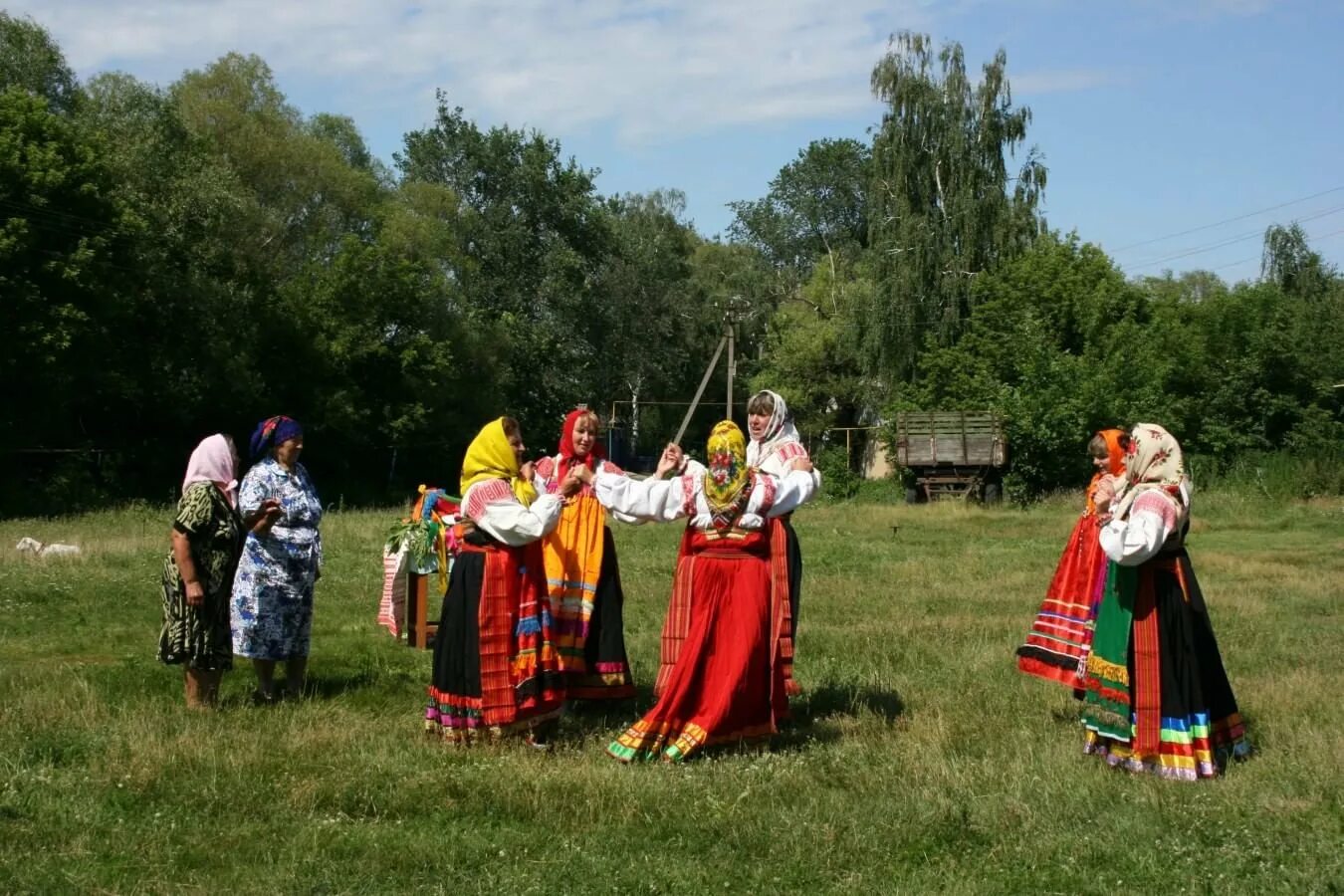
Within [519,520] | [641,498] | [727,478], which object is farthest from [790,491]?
[519,520]

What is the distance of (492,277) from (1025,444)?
24.8 m

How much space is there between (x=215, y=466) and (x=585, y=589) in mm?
2218

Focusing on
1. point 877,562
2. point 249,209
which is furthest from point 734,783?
point 249,209

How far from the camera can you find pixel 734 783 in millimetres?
6590

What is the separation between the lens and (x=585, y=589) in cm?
823

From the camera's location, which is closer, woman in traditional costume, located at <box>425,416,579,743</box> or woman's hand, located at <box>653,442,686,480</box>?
woman in traditional costume, located at <box>425,416,579,743</box>

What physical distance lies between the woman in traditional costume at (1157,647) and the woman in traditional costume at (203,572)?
477 cm

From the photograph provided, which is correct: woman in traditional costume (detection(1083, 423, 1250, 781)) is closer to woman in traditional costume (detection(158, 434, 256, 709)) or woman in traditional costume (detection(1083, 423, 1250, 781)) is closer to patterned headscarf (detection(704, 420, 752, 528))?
patterned headscarf (detection(704, 420, 752, 528))

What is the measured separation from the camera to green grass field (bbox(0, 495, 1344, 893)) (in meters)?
5.34

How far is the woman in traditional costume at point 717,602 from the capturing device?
279 inches

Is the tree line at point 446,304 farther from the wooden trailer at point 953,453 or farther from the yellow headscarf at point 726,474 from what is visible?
the yellow headscarf at point 726,474

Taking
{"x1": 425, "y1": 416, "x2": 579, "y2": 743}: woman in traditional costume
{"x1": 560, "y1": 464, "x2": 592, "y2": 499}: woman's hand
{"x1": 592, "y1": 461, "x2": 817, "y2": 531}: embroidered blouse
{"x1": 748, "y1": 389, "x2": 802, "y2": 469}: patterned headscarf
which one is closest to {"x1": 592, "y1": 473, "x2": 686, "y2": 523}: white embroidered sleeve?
{"x1": 592, "y1": 461, "x2": 817, "y2": 531}: embroidered blouse

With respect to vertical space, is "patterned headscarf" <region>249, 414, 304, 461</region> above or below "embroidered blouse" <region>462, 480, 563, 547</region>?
above

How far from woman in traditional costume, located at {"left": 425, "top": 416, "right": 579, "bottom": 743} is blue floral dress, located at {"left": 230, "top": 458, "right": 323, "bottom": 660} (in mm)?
1400
